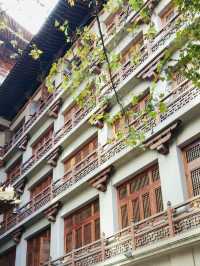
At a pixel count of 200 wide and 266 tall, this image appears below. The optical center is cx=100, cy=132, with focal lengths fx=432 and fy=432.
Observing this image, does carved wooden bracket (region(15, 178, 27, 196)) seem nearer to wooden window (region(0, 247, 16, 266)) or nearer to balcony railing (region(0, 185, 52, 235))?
balcony railing (region(0, 185, 52, 235))

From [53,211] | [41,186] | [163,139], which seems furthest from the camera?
[41,186]

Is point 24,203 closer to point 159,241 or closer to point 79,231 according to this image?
point 79,231

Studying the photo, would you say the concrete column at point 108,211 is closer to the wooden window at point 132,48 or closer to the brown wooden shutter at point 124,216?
the brown wooden shutter at point 124,216

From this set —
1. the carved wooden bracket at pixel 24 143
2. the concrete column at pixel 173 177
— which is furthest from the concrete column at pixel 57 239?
the carved wooden bracket at pixel 24 143

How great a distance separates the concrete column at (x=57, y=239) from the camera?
16.7 meters

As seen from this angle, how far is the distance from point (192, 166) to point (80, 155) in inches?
275

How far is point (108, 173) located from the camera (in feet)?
48.9

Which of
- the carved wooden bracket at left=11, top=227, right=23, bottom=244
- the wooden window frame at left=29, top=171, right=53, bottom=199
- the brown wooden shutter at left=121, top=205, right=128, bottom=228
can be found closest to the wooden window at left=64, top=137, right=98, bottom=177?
the wooden window frame at left=29, top=171, right=53, bottom=199

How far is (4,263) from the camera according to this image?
2145cm

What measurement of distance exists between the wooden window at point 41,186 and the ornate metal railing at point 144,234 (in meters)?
5.54

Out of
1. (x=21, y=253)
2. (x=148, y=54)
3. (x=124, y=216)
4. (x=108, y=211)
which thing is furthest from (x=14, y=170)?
(x=148, y=54)

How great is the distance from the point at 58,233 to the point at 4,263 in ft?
19.5

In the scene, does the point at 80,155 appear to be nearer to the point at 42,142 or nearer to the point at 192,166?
the point at 42,142

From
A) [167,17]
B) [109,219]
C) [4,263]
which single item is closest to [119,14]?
[167,17]
